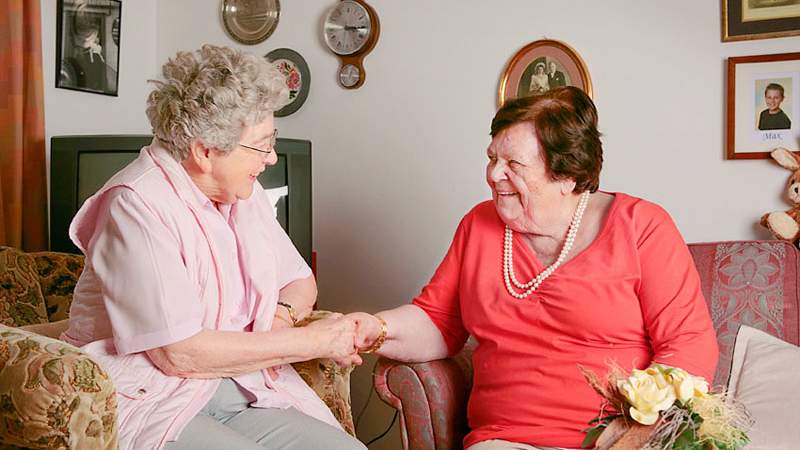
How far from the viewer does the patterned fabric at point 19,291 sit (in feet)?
8.91

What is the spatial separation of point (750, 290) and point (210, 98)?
4.80ft

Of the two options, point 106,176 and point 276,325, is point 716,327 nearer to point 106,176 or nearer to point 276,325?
point 276,325

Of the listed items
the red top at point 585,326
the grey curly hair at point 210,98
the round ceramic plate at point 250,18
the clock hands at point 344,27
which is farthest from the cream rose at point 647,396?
the round ceramic plate at point 250,18

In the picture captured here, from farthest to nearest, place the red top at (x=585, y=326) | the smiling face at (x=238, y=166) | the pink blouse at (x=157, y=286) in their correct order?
1. the red top at (x=585, y=326)
2. the smiling face at (x=238, y=166)
3. the pink blouse at (x=157, y=286)

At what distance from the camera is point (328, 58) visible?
131 inches

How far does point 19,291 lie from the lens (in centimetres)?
275

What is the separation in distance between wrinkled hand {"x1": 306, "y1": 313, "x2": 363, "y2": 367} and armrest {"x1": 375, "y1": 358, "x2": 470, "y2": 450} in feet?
0.43

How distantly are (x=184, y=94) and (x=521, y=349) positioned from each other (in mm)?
955

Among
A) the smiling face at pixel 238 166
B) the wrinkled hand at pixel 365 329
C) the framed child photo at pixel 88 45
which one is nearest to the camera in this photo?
the smiling face at pixel 238 166

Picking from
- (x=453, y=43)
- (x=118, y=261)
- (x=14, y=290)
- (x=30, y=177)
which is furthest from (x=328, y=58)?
(x=118, y=261)

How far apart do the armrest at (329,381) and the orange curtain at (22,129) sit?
1446 millimetres

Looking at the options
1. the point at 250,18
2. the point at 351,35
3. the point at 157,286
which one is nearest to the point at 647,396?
the point at 157,286

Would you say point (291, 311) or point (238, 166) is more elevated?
point (238, 166)

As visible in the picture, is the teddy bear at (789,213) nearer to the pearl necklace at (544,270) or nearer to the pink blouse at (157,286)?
the pearl necklace at (544,270)
